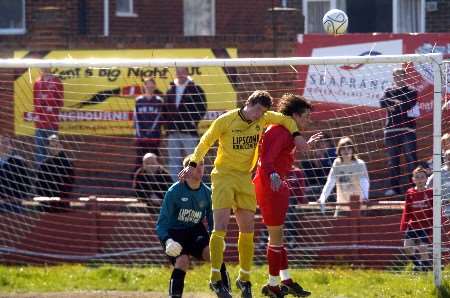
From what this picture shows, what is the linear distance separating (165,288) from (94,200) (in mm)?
2788

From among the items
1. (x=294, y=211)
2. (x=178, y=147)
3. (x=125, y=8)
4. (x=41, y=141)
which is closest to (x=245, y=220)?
(x=294, y=211)

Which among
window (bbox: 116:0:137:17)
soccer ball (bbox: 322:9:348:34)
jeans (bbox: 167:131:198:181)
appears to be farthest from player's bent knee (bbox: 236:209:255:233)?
window (bbox: 116:0:137:17)

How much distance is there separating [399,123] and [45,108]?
16.5 feet

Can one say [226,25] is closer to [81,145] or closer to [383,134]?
[81,145]

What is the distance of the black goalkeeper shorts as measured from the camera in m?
11.4

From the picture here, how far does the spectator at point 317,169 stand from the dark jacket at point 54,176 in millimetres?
3135

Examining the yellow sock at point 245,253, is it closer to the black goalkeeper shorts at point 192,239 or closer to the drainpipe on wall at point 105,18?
the black goalkeeper shorts at point 192,239

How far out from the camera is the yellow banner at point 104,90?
17391 millimetres

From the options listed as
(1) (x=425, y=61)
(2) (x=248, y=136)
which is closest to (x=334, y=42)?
(1) (x=425, y=61)

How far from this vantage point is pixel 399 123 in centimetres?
1494

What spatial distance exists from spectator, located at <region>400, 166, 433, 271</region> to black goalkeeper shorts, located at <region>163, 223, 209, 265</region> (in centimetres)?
325

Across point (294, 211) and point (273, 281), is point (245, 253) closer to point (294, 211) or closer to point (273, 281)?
point (273, 281)

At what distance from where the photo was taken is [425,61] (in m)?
12.2

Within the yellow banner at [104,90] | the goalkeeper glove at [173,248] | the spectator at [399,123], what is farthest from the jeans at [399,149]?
the goalkeeper glove at [173,248]
